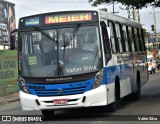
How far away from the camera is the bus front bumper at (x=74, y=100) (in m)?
11.3

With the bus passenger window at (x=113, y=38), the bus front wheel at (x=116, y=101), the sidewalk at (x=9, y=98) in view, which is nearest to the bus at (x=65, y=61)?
the bus front wheel at (x=116, y=101)

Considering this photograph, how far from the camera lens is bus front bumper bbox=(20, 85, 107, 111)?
1127 cm

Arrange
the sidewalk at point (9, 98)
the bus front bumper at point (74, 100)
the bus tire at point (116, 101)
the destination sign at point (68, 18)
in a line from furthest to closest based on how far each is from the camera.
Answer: the sidewalk at point (9, 98) < the bus tire at point (116, 101) < the destination sign at point (68, 18) < the bus front bumper at point (74, 100)

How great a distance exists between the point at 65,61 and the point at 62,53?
0.78ft

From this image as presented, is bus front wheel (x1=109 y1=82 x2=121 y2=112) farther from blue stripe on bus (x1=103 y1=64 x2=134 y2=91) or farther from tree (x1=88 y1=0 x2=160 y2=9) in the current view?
tree (x1=88 y1=0 x2=160 y2=9)

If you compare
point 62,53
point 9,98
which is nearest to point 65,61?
point 62,53

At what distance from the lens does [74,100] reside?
11297 mm

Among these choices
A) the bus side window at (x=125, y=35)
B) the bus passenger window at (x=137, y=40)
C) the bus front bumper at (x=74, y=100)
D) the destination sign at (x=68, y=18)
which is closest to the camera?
the bus front bumper at (x=74, y=100)

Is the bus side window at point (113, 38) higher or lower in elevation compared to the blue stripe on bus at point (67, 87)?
higher

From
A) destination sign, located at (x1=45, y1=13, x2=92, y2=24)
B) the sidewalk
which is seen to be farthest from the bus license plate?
the sidewalk

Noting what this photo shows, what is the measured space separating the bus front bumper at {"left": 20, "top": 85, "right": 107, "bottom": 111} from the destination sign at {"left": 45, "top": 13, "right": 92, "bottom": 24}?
1949 mm

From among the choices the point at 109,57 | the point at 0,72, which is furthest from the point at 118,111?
the point at 0,72

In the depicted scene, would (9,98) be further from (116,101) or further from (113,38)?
(113,38)

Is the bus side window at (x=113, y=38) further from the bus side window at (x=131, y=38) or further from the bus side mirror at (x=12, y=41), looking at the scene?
the bus side mirror at (x=12, y=41)
